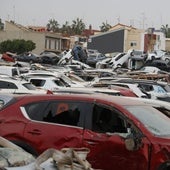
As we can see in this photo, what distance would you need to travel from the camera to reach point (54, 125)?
28.9 feet

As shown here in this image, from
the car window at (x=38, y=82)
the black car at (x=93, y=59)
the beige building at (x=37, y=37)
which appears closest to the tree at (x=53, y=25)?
the beige building at (x=37, y=37)

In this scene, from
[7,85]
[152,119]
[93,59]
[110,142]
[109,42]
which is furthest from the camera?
[109,42]

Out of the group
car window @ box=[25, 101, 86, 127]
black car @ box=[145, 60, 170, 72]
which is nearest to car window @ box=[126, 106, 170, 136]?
car window @ box=[25, 101, 86, 127]

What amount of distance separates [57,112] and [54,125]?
10.0 inches

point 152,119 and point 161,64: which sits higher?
point 152,119

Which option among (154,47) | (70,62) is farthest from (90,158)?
(154,47)

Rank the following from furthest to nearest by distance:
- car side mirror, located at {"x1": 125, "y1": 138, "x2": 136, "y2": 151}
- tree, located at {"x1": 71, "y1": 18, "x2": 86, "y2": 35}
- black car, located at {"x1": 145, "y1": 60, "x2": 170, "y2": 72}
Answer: tree, located at {"x1": 71, "y1": 18, "x2": 86, "y2": 35}
black car, located at {"x1": 145, "y1": 60, "x2": 170, "y2": 72}
car side mirror, located at {"x1": 125, "y1": 138, "x2": 136, "y2": 151}

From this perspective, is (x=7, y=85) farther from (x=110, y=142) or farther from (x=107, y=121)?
(x=110, y=142)

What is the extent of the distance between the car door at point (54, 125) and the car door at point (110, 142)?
19 centimetres

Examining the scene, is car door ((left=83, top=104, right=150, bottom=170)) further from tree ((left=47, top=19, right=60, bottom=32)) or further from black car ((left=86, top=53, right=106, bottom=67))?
tree ((left=47, top=19, right=60, bottom=32))

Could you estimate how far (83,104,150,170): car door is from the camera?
7879 millimetres

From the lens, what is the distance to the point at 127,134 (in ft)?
26.6

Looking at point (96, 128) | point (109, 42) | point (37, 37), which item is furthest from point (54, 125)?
point (37, 37)

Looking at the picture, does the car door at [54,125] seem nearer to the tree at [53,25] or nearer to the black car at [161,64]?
the black car at [161,64]
